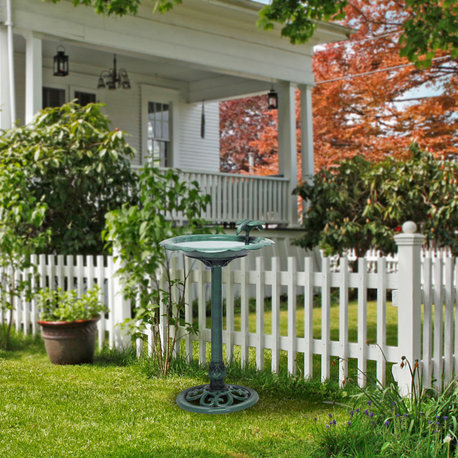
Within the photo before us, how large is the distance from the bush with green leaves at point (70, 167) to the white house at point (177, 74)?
0.95m

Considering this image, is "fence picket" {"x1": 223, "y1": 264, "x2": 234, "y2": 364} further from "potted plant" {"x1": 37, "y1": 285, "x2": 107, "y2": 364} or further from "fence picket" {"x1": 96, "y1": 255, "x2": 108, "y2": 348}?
"fence picket" {"x1": 96, "y1": 255, "x2": 108, "y2": 348}

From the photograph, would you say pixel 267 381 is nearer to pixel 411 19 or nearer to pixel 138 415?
pixel 138 415

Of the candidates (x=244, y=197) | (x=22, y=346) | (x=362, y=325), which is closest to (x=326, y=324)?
(x=362, y=325)

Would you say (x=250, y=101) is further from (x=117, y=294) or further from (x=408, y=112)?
(x=117, y=294)

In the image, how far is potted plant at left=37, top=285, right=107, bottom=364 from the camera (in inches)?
252

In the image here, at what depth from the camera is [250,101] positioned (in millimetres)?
32625

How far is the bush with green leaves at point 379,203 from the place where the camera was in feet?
38.4

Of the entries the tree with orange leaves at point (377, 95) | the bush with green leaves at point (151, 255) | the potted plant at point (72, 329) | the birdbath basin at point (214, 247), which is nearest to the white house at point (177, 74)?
the potted plant at point (72, 329)

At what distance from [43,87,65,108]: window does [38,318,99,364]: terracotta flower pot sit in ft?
Answer: 27.6

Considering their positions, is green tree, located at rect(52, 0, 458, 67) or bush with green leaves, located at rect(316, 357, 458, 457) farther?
green tree, located at rect(52, 0, 458, 67)

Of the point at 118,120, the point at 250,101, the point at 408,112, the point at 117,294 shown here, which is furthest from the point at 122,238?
the point at 250,101

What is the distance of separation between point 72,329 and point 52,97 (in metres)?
8.70

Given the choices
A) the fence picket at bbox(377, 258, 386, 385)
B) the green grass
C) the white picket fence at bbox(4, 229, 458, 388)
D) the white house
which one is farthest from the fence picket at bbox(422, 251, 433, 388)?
the white house

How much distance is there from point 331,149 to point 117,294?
16660 millimetres
